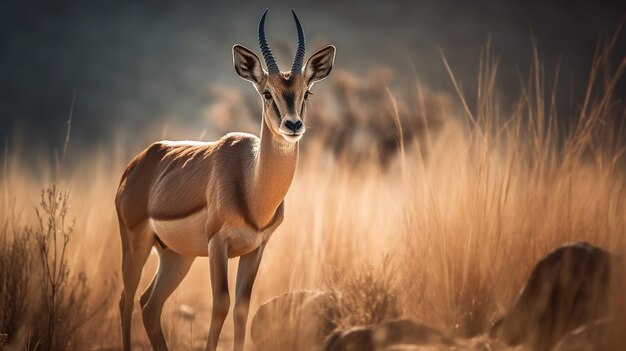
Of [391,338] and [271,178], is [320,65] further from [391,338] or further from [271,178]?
[391,338]

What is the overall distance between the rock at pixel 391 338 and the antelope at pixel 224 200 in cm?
85

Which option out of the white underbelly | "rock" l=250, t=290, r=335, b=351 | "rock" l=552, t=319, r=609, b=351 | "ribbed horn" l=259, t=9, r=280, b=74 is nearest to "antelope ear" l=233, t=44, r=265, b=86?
"ribbed horn" l=259, t=9, r=280, b=74

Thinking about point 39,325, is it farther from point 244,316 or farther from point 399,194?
point 399,194

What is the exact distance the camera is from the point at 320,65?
6.10 meters

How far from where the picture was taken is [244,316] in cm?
589

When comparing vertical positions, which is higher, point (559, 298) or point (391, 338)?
point (559, 298)

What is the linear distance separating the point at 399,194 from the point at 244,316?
237 centimetres

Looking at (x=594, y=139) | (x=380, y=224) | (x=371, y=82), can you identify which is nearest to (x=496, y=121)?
(x=594, y=139)

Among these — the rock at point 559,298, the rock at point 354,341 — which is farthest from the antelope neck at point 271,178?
the rock at point 559,298

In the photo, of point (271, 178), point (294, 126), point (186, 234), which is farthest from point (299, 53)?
point (186, 234)

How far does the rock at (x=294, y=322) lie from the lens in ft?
20.1

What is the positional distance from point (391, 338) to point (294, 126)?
1.68 meters

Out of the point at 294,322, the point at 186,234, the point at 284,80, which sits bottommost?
the point at 294,322

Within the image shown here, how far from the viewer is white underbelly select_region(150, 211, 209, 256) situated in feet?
19.9
